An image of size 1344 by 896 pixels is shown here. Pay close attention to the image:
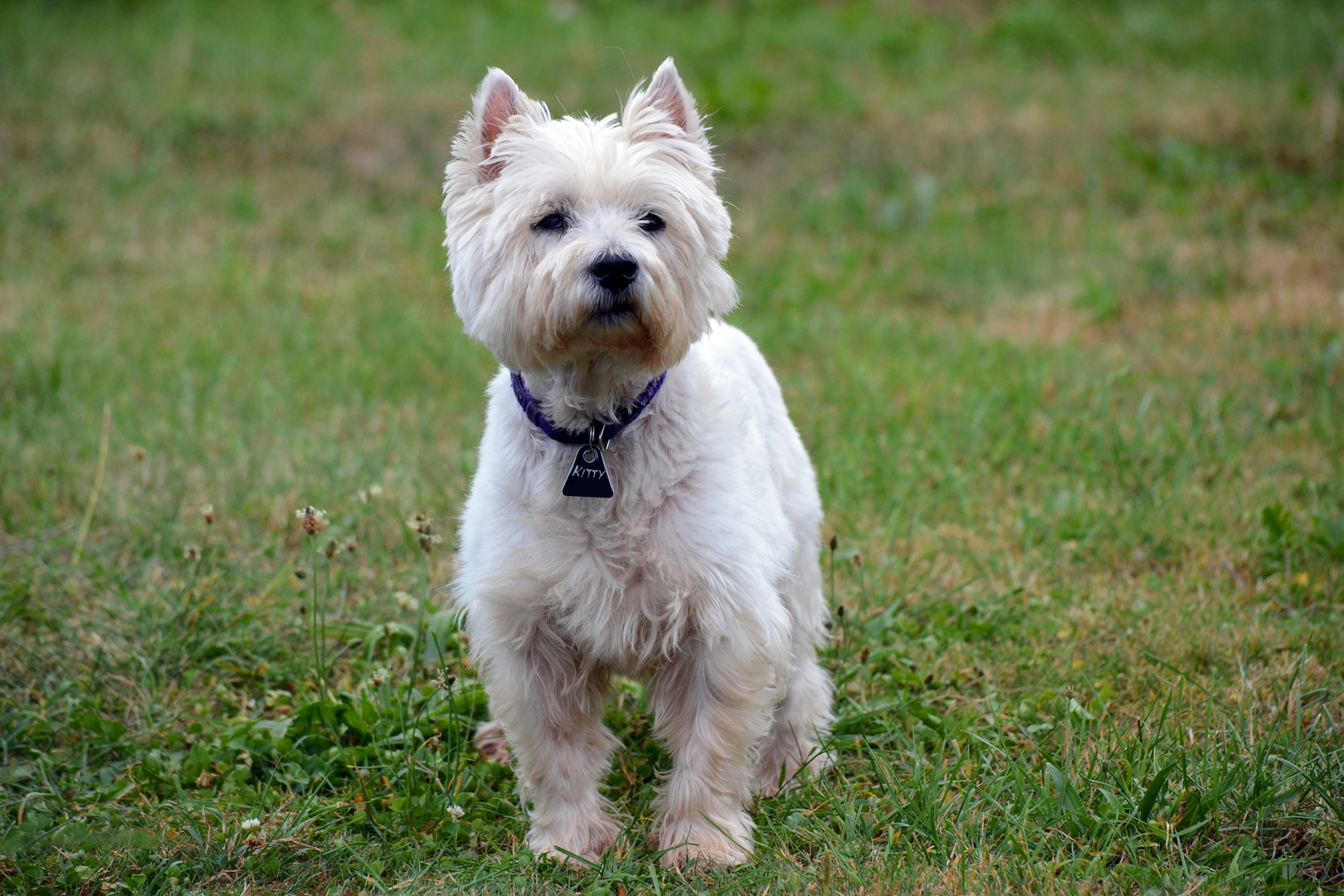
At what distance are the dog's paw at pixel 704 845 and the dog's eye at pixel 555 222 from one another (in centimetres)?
155

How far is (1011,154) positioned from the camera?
369 inches

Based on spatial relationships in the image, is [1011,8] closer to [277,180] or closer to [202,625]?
[277,180]

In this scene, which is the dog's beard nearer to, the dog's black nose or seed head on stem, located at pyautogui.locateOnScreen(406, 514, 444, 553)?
the dog's black nose

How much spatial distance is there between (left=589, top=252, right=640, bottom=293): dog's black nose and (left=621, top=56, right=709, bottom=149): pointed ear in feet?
1.44

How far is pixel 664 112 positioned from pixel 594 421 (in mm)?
853

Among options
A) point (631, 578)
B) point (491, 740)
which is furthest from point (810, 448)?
point (631, 578)

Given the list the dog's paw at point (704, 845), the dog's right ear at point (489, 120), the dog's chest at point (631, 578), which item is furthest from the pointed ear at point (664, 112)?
the dog's paw at point (704, 845)

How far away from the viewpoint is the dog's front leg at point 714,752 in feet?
9.76

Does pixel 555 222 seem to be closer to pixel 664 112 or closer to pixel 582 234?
pixel 582 234

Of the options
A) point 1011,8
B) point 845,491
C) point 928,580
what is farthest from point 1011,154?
point 928,580

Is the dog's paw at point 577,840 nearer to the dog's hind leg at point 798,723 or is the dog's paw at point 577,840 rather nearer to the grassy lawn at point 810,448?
the grassy lawn at point 810,448

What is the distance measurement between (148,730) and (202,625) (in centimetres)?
48

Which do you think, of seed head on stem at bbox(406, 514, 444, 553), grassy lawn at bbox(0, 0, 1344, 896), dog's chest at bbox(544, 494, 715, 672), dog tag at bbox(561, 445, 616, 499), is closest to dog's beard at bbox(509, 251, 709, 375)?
dog tag at bbox(561, 445, 616, 499)

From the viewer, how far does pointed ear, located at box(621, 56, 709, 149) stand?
3.05m
